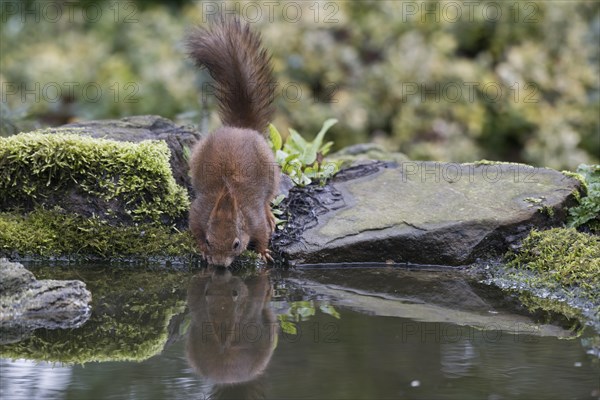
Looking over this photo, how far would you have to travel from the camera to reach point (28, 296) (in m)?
4.42

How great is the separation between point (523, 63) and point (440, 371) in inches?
321

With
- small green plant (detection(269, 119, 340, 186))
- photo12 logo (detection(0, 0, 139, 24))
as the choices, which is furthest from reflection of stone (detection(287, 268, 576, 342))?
photo12 logo (detection(0, 0, 139, 24))

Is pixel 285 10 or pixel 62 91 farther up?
pixel 285 10

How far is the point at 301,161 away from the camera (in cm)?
656

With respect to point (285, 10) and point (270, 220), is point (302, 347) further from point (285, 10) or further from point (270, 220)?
point (285, 10)

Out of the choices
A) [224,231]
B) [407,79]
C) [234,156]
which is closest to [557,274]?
[224,231]

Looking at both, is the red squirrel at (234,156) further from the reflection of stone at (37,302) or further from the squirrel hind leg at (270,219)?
the reflection of stone at (37,302)

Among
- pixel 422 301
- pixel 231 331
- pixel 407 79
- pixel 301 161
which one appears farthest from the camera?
pixel 407 79

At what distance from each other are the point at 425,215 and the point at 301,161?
1.18 metres

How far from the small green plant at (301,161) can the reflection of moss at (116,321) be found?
1.38 m

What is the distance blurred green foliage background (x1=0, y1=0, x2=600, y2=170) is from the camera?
10742mm

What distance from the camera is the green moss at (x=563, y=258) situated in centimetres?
495

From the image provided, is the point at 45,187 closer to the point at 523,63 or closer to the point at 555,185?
the point at 555,185

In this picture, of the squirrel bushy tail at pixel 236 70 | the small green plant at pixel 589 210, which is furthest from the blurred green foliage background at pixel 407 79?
the small green plant at pixel 589 210
